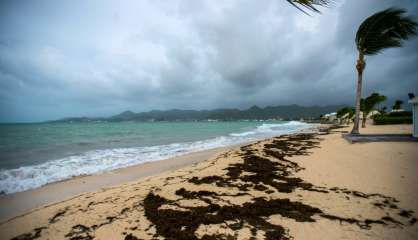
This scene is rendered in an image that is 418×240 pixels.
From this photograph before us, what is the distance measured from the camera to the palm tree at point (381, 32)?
34.1 feet

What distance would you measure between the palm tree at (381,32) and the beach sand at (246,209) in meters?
8.68

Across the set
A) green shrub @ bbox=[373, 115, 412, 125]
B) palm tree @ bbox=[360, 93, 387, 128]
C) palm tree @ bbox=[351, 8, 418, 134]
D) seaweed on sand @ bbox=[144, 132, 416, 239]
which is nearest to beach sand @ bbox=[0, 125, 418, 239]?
seaweed on sand @ bbox=[144, 132, 416, 239]

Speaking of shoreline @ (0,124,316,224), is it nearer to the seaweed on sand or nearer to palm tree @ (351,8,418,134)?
the seaweed on sand

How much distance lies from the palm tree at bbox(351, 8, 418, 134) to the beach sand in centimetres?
868

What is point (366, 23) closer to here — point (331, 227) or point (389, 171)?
point (389, 171)

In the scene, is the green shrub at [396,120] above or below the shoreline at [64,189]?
above

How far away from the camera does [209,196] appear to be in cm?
448

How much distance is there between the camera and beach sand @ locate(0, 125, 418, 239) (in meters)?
3.06

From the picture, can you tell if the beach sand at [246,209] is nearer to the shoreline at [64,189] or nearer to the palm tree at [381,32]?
the shoreline at [64,189]

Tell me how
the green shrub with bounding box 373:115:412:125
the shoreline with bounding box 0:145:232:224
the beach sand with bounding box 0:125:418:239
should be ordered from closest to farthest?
the beach sand with bounding box 0:125:418:239 < the shoreline with bounding box 0:145:232:224 < the green shrub with bounding box 373:115:412:125

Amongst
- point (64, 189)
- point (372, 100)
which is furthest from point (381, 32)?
point (64, 189)

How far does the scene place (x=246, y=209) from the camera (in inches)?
148

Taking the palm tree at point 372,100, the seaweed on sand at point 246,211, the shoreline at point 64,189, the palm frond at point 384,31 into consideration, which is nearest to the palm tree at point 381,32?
the palm frond at point 384,31

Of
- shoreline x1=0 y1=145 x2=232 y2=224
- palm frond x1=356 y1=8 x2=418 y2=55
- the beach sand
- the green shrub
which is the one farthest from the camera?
the green shrub
